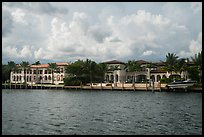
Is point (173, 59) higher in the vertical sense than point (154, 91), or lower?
higher

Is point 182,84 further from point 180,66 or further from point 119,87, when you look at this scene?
point 119,87

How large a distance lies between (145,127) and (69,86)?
305 feet

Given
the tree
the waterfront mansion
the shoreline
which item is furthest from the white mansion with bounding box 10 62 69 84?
the tree

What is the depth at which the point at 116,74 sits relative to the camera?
13750cm

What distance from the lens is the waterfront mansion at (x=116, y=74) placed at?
122825mm

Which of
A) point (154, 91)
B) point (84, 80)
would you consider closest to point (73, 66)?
point (84, 80)

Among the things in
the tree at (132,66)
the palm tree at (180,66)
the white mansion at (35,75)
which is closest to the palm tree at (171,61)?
the palm tree at (180,66)

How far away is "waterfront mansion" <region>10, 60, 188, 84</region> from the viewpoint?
12282cm

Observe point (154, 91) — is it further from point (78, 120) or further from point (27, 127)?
point (27, 127)

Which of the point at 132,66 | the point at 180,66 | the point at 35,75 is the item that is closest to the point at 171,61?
the point at 180,66

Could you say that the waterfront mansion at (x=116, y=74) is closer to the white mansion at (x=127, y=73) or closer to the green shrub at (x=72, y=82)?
the white mansion at (x=127, y=73)

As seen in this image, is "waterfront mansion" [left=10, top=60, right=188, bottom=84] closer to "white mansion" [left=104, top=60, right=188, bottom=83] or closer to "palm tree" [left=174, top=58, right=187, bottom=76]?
"white mansion" [left=104, top=60, right=188, bottom=83]

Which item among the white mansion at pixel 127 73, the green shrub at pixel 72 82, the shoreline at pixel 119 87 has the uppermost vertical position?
the white mansion at pixel 127 73

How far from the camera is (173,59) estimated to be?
331 feet
